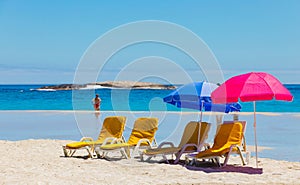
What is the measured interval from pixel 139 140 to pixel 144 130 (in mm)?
483

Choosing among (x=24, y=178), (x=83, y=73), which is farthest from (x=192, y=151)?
(x=83, y=73)

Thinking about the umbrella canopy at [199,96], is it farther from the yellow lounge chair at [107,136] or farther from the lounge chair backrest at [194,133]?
the yellow lounge chair at [107,136]

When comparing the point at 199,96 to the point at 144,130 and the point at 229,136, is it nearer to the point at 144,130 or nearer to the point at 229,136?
the point at 229,136

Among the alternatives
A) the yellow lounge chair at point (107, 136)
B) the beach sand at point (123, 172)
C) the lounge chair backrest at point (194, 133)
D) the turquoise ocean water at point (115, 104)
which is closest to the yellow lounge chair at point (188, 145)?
the lounge chair backrest at point (194, 133)

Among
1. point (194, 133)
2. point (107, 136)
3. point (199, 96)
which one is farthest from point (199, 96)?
point (107, 136)

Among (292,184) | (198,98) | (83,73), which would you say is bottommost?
(292,184)

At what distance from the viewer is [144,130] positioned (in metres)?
10.8

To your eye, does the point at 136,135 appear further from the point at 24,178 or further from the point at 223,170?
the point at 24,178

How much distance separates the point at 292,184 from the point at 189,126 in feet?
10.5

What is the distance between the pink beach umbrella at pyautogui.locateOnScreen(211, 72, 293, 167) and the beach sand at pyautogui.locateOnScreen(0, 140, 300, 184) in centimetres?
131

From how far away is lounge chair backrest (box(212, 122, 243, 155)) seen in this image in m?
9.22

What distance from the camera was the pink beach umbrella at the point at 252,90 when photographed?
8398 millimetres

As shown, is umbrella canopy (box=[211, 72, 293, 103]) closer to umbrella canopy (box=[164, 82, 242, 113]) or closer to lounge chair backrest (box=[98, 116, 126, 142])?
umbrella canopy (box=[164, 82, 242, 113])

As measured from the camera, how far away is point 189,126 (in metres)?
10.1
